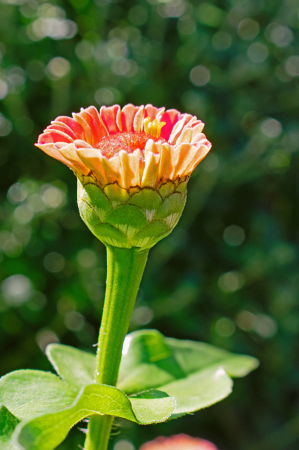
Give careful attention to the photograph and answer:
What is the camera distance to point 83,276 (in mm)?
1069

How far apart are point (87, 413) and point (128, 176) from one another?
0.17 m

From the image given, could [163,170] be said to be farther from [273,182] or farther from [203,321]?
[273,182]

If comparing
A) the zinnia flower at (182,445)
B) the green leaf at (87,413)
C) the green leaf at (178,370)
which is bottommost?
the zinnia flower at (182,445)

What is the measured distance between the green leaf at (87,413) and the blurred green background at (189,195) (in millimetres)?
754

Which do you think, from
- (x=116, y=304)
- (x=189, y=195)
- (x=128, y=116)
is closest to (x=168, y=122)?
(x=128, y=116)

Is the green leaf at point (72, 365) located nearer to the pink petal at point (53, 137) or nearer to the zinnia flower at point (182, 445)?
the pink petal at point (53, 137)

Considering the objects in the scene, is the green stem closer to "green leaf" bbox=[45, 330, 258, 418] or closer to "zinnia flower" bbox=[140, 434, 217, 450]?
"green leaf" bbox=[45, 330, 258, 418]

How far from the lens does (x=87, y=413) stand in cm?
30

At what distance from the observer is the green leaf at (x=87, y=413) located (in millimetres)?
260

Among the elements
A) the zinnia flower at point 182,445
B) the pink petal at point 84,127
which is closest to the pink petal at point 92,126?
the pink petal at point 84,127

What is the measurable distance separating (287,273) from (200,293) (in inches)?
10.3

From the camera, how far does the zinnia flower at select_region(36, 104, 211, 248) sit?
0.89 ft

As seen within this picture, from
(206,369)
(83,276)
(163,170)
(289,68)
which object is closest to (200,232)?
(83,276)

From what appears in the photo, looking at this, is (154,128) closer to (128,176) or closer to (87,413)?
(128,176)
